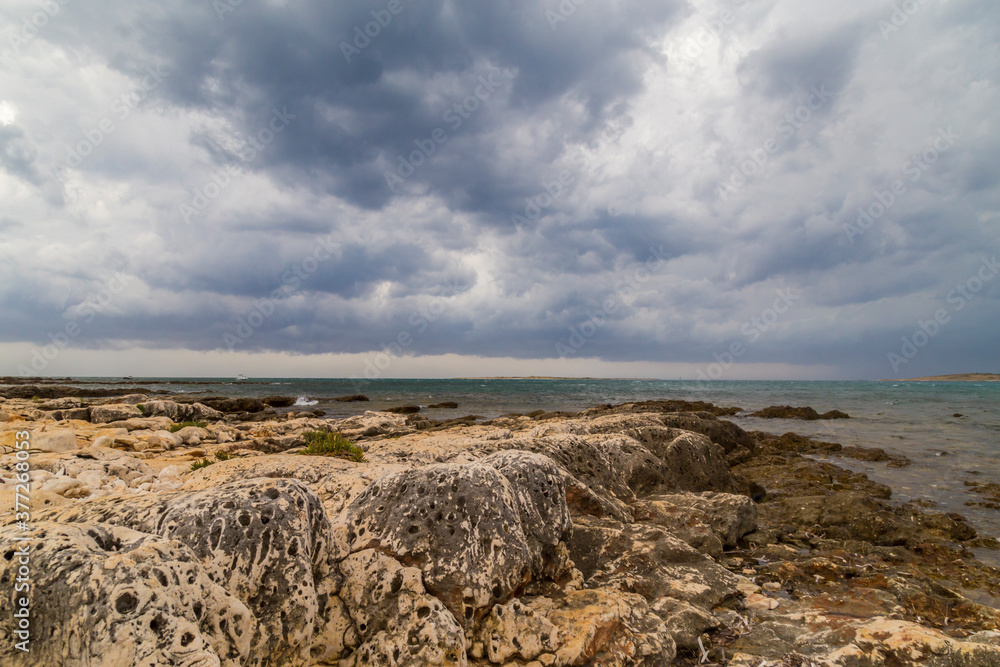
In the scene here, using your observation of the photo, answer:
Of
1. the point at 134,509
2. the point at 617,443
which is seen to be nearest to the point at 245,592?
the point at 134,509

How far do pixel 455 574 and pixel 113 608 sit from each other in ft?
8.25

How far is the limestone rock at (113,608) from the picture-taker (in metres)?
2.46

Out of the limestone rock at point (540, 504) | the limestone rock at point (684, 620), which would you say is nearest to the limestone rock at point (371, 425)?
the limestone rock at point (540, 504)

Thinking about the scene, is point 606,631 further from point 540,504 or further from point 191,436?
point 191,436

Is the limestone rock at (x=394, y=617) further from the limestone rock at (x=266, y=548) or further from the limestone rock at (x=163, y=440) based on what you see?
the limestone rock at (x=163, y=440)

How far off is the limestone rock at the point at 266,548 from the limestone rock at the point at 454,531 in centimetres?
64

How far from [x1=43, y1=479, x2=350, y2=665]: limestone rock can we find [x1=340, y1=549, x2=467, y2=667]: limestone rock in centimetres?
16

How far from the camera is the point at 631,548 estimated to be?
18.8ft

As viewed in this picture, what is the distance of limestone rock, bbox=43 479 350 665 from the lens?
3.39 metres

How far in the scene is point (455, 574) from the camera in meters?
4.21

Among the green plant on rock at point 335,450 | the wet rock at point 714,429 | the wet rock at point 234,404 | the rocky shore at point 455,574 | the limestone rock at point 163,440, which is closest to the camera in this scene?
the rocky shore at point 455,574

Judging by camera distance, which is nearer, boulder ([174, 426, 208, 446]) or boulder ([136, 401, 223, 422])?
boulder ([174, 426, 208, 446])

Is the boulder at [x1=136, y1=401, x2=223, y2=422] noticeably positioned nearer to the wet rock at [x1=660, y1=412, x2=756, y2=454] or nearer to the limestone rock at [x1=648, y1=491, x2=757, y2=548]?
the wet rock at [x1=660, y1=412, x2=756, y2=454]

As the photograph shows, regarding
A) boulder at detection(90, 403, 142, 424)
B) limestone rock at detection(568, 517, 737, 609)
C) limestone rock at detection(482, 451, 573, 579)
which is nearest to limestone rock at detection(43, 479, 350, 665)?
limestone rock at detection(482, 451, 573, 579)
